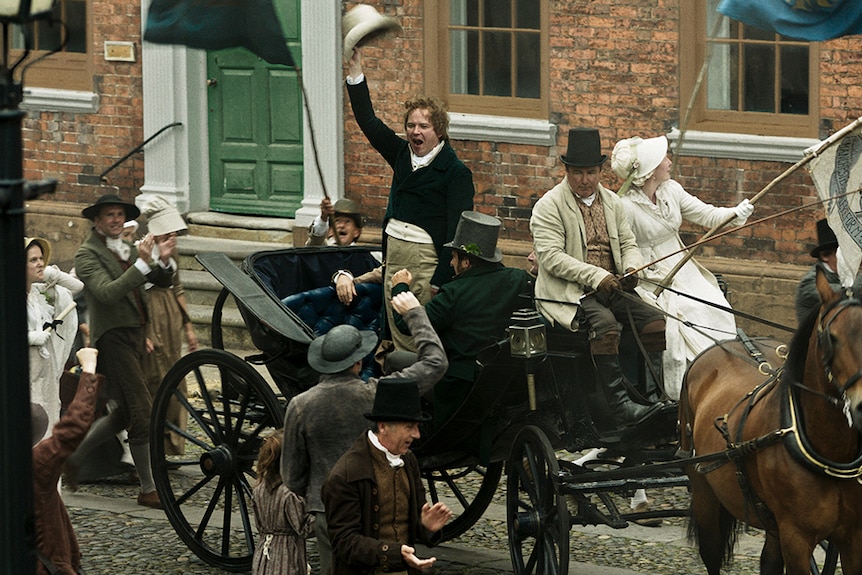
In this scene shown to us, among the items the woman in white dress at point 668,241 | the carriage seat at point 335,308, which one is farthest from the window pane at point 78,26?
the woman in white dress at point 668,241

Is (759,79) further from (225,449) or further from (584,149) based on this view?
(225,449)

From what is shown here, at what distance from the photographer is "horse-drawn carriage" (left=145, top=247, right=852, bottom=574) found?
799 cm

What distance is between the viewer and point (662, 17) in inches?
516

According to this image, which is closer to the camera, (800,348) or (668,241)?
(800,348)

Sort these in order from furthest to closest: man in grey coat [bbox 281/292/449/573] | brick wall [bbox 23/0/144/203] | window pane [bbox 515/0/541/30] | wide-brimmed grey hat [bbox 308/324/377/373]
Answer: brick wall [bbox 23/0/144/203], window pane [bbox 515/0/541/30], wide-brimmed grey hat [bbox 308/324/377/373], man in grey coat [bbox 281/292/449/573]

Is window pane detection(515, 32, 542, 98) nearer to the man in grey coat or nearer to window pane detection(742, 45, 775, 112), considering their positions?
window pane detection(742, 45, 775, 112)

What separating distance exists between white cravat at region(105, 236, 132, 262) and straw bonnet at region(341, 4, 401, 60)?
187 centimetres

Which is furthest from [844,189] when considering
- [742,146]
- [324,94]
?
[324,94]

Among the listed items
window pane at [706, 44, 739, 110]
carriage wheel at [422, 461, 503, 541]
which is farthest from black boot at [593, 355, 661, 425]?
window pane at [706, 44, 739, 110]

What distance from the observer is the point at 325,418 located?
7.39 metres

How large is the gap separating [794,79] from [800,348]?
6.47 metres

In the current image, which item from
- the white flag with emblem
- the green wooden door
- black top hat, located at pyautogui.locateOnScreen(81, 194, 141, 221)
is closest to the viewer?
the white flag with emblem

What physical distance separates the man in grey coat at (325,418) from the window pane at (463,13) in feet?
23.4

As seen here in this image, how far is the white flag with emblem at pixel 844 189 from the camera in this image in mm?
7879
